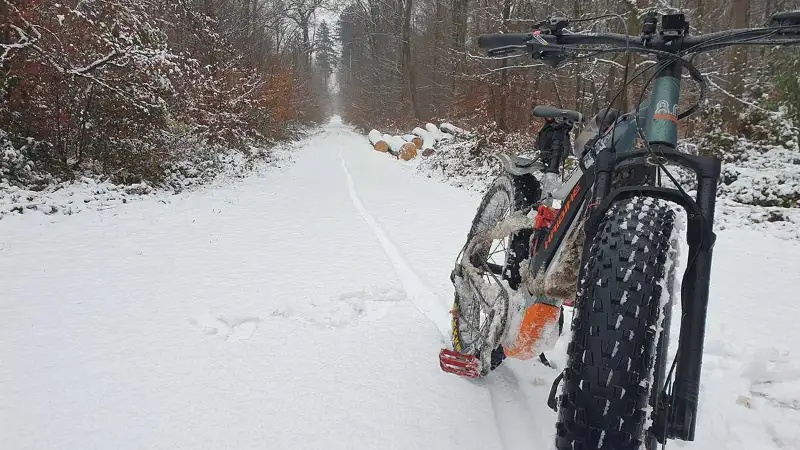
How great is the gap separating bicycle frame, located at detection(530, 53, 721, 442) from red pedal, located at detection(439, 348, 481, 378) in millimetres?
1073

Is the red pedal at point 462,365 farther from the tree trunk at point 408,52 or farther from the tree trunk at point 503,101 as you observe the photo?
the tree trunk at point 408,52

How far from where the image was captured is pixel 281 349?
2.72 meters

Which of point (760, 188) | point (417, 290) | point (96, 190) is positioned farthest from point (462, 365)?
point (96, 190)

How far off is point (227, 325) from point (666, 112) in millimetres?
2749

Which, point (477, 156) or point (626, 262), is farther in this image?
point (477, 156)

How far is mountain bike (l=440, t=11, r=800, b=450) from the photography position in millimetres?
1188

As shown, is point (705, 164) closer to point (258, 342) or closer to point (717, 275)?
point (258, 342)

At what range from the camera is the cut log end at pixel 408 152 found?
1934 centimetres

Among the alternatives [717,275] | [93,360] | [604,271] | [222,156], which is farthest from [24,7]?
[717,275]

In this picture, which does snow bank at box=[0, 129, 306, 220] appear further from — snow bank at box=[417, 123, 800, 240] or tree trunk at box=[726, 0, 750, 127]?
tree trunk at box=[726, 0, 750, 127]

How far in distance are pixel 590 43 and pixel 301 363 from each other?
6.79 ft

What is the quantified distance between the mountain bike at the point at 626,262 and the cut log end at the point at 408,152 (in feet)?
56.8

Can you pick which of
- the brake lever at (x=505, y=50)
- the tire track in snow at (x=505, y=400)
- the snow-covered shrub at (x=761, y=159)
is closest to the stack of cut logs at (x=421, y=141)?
the snow-covered shrub at (x=761, y=159)

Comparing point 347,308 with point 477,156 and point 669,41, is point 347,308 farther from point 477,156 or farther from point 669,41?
point 477,156
